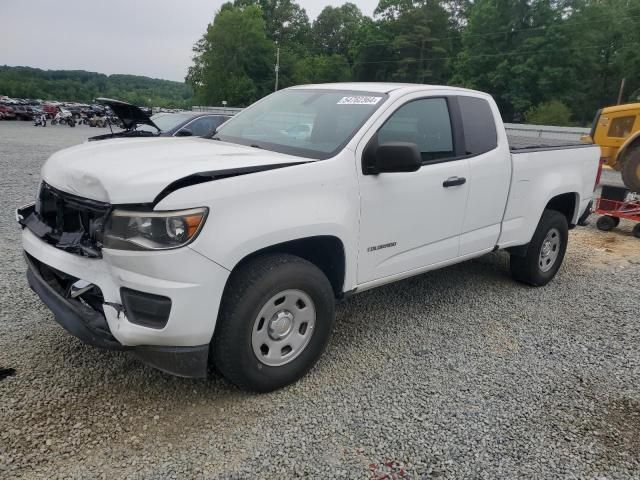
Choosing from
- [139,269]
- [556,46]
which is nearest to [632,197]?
[139,269]

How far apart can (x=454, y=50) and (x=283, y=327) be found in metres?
70.4

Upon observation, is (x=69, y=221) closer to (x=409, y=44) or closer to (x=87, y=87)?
(x=409, y=44)

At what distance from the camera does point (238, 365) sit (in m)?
2.78

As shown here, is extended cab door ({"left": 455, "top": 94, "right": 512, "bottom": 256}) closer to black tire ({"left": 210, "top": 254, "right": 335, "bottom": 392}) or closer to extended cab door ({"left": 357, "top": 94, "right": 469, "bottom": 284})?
extended cab door ({"left": 357, "top": 94, "right": 469, "bottom": 284})

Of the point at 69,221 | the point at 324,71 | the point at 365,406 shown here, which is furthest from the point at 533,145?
the point at 324,71

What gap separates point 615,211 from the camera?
7.80m

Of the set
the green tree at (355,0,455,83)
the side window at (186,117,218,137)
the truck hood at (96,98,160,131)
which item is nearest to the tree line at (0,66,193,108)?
the green tree at (355,0,455,83)

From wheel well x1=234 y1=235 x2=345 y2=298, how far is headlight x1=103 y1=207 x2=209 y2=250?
63cm

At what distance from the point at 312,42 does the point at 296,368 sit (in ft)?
313

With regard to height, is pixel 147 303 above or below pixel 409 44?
below

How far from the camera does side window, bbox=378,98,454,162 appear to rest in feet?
11.8

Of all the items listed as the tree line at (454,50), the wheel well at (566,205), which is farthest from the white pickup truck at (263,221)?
the tree line at (454,50)

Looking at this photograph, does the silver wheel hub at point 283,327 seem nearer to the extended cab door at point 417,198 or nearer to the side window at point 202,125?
the extended cab door at point 417,198

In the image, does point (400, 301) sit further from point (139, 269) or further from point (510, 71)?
point (510, 71)
